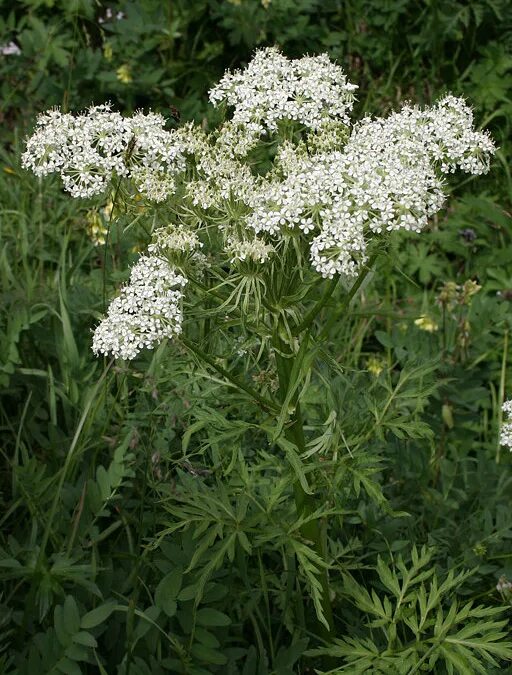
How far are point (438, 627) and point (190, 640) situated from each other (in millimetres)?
627

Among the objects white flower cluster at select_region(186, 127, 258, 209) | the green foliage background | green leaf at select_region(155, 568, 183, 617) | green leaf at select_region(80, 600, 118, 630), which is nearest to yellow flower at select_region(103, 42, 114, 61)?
the green foliage background

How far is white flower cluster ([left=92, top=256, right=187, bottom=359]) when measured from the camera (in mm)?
2117

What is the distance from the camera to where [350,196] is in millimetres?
2072

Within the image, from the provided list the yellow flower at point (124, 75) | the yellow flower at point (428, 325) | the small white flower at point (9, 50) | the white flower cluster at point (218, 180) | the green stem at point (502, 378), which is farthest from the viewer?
the small white flower at point (9, 50)

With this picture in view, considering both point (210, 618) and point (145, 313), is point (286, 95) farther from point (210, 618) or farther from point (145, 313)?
point (210, 618)

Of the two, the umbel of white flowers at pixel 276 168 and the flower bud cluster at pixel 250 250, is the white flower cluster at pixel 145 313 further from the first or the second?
the flower bud cluster at pixel 250 250

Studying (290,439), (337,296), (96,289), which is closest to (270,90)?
(290,439)

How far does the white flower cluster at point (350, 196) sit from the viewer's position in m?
2.03

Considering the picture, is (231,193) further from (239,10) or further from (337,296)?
(239,10)

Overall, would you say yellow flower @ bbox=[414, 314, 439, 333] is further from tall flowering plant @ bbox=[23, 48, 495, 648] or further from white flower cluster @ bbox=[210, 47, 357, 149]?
white flower cluster @ bbox=[210, 47, 357, 149]

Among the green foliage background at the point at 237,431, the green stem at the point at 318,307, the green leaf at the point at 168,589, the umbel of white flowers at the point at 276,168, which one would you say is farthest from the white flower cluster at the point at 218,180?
the green leaf at the point at 168,589

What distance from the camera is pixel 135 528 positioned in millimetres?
2959

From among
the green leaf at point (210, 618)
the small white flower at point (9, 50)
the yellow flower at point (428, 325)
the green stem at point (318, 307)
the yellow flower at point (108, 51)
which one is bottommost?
the green leaf at point (210, 618)

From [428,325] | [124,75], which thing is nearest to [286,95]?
[428,325]
